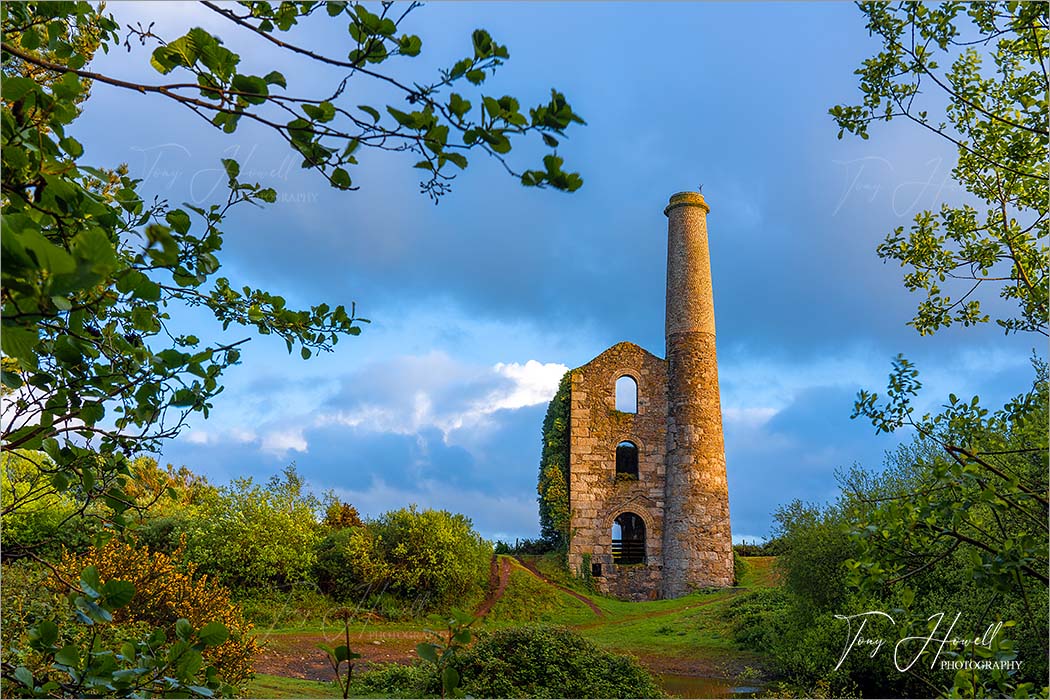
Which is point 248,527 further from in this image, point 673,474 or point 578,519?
point 673,474

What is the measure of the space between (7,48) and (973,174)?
593cm

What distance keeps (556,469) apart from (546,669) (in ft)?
52.0

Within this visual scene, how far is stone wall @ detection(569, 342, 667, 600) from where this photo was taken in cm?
2358

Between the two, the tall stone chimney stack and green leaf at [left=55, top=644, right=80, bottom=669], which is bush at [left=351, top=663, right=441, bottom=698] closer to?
green leaf at [left=55, top=644, right=80, bottom=669]

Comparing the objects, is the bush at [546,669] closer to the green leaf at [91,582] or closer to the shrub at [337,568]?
the green leaf at [91,582]

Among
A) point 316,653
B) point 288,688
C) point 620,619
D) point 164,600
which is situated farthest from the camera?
point 620,619

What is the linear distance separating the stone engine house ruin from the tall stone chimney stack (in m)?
0.03

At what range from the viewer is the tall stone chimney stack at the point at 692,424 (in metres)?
22.9

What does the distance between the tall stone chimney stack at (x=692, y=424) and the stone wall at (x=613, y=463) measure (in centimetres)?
41

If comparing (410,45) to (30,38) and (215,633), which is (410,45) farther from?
(215,633)

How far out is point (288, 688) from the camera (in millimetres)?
10016

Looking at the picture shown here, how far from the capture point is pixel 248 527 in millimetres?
18484

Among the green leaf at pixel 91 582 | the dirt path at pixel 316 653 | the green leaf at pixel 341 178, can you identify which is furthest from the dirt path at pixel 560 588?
the green leaf at pixel 341 178

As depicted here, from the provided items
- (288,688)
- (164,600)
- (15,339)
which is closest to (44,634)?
(15,339)
